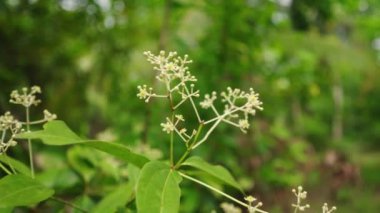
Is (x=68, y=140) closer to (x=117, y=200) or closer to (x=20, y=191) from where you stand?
Result: (x=20, y=191)

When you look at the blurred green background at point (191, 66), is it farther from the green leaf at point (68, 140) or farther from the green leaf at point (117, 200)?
the green leaf at point (68, 140)

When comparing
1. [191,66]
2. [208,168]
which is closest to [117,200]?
[208,168]

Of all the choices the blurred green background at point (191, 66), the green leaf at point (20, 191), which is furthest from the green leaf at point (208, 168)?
the blurred green background at point (191, 66)

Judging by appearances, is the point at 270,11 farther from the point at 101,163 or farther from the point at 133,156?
the point at 133,156

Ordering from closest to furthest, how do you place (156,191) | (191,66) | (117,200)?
(156,191), (117,200), (191,66)

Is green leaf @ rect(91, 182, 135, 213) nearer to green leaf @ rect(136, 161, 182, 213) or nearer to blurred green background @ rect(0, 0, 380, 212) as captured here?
green leaf @ rect(136, 161, 182, 213)

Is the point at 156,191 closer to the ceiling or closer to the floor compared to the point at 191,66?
closer to the floor
